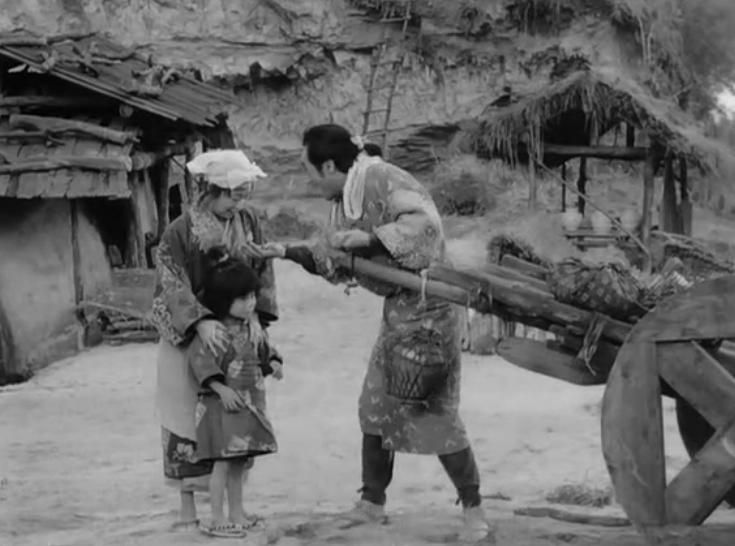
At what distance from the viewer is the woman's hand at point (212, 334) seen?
17.5 ft

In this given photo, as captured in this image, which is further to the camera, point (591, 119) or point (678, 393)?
point (591, 119)

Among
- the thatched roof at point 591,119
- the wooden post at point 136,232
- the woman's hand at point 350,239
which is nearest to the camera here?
the woman's hand at point 350,239

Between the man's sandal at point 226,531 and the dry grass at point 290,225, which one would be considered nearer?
the man's sandal at point 226,531

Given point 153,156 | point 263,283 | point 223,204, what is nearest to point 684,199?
point 153,156

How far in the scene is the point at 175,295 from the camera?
540 centimetres

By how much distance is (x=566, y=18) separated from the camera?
27.1 meters

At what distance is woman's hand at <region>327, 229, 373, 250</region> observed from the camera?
16.2ft

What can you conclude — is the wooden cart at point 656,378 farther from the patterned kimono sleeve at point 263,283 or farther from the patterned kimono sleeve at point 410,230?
the patterned kimono sleeve at point 263,283

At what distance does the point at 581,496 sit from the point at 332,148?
2400mm

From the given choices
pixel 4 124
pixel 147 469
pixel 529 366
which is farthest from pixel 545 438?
pixel 4 124

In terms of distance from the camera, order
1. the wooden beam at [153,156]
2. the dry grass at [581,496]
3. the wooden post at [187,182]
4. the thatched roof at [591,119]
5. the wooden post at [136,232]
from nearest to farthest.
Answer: the dry grass at [581,496] < the wooden beam at [153,156] < the wooden post at [136,232] < the wooden post at [187,182] < the thatched roof at [591,119]

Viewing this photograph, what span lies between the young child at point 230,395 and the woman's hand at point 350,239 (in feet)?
1.83

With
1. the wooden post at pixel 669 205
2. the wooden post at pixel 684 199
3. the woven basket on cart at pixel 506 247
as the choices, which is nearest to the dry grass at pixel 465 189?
the wooden post at pixel 684 199

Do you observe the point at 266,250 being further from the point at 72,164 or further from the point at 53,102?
the point at 53,102
